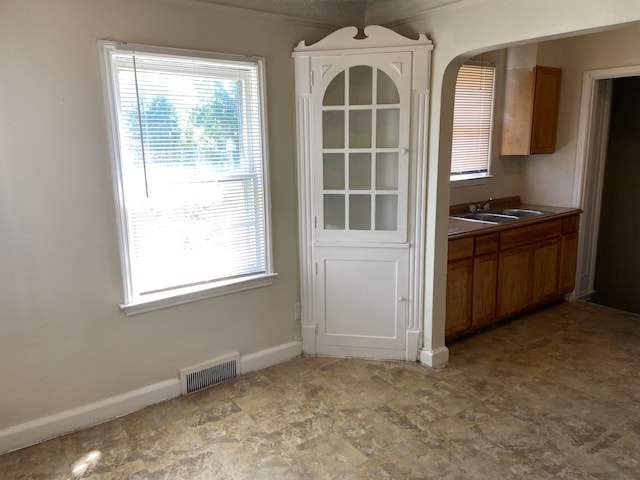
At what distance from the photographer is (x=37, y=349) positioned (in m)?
2.53

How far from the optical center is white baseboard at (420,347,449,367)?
11.0ft

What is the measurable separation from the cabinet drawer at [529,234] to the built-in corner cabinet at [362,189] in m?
1.00

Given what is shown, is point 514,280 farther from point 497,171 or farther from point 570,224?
point 497,171

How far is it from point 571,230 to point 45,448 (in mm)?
4380

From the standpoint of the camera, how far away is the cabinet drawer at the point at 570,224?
4402mm

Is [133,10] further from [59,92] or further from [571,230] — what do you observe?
[571,230]

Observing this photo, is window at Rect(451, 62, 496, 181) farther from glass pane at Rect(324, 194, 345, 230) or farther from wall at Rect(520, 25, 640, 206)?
glass pane at Rect(324, 194, 345, 230)

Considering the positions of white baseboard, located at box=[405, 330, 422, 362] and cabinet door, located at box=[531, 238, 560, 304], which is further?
cabinet door, located at box=[531, 238, 560, 304]

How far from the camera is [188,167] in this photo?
285 cm

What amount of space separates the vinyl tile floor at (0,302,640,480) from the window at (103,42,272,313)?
2.36 ft

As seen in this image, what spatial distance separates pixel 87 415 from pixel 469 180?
11.5ft

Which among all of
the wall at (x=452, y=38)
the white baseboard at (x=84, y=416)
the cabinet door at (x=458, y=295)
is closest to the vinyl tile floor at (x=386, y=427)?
the white baseboard at (x=84, y=416)

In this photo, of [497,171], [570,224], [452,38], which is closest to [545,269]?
[570,224]

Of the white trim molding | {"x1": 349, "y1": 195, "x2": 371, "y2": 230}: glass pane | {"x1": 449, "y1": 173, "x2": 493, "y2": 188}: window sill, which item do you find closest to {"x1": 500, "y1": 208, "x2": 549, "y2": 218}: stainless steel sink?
{"x1": 449, "y1": 173, "x2": 493, "y2": 188}: window sill
